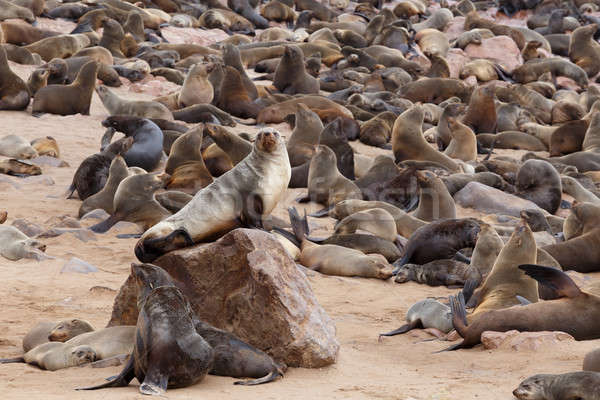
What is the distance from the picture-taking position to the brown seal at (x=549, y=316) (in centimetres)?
496

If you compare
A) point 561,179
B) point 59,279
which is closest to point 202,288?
point 59,279

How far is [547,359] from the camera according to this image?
4445 mm

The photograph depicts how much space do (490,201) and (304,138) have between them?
8.25 ft

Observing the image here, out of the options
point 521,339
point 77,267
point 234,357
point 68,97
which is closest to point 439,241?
point 521,339

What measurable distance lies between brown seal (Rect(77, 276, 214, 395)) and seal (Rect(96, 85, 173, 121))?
8341 millimetres

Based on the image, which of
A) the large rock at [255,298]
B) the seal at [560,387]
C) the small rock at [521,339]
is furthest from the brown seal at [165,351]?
the small rock at [521,339]

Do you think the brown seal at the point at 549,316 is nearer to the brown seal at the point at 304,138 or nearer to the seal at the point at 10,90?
the brown seal at the point at 304,138

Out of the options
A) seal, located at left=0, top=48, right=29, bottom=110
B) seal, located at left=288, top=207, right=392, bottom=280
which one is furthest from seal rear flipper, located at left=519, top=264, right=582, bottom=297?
seal, located at left=0, top=48, right=29, bottom=110

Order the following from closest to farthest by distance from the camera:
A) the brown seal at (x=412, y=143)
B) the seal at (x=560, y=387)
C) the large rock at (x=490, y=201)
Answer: the seal at (x=560, y=387), the large rock at (x=490, y=201), the brown seal at (x=412, y=143)

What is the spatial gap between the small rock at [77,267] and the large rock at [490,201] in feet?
16.7

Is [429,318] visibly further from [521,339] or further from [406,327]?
[521,339]

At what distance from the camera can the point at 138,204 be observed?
7.89 meters

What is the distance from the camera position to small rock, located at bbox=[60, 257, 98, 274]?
6359 mm

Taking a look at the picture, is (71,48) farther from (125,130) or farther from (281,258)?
(281,258)
